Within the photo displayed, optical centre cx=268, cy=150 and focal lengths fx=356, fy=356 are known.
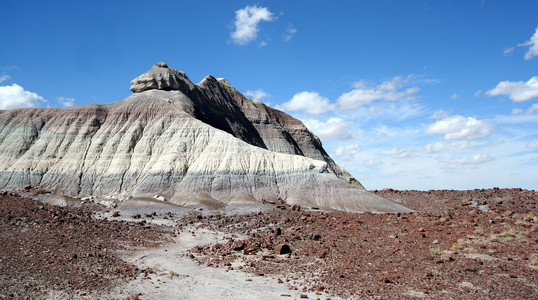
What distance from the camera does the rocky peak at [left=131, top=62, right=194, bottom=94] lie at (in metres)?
61.1

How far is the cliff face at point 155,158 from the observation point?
139ft

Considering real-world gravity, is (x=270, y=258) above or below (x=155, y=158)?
below

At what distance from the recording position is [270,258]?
792 inches

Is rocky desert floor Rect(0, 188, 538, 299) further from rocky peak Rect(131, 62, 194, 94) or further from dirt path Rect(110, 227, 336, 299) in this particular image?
rocky peak Rect(131, 62, 194, 94)

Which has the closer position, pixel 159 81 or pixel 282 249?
pixel 282 249

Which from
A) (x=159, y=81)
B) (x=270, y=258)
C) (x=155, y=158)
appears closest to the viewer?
(x=270, y=258)

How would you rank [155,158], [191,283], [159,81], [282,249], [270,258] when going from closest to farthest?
1. [191,283]
2. [270,258]
3. [282,249]
4. [155,158]
5. [159,81]

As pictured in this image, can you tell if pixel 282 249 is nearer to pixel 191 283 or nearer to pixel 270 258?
pixel 270 258

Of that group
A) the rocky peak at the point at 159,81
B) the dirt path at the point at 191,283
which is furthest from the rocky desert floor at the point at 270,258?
the rocky peak at the point at 159,81

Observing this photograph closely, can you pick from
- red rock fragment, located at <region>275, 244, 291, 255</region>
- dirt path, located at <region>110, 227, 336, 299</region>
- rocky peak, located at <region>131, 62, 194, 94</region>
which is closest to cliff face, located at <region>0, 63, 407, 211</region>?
rocky peak, located at <region>131, 62, 194, 94</region>

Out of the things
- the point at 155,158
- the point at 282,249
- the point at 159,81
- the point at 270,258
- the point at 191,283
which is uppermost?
the point at 159,81

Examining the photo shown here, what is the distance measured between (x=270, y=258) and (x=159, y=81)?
159 ft

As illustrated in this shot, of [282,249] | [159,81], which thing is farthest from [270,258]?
[159,81]

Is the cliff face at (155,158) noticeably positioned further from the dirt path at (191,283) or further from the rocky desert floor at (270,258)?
the dirt path at (191,283)
